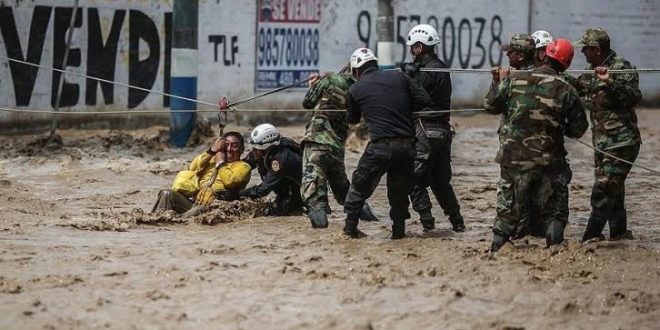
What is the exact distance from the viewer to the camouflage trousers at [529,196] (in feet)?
35.0

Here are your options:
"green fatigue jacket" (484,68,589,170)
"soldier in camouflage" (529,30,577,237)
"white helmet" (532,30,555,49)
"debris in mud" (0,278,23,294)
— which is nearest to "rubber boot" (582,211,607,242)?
"soldier in camouflage" (529,30,577,237)

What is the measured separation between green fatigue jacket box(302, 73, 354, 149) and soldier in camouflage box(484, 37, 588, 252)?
179 centimetres

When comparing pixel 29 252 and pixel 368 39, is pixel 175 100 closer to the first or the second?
pixel 368 39

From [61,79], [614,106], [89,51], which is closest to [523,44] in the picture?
[614,106]

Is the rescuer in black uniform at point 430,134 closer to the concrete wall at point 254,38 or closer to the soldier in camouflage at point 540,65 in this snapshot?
the soldier in camouflage at point 540,65

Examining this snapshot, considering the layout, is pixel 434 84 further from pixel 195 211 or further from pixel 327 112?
pixel 195 211

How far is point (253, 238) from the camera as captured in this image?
1165 centimetres

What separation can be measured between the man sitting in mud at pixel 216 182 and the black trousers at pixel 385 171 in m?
1.52

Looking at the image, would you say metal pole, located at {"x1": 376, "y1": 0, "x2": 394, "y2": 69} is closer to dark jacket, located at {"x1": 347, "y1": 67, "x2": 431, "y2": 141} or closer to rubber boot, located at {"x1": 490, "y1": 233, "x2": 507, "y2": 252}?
dark jacket, located at {"x1": 347, "y1": 67, "x2": 431, "y2": 141}

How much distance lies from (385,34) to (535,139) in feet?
31.4

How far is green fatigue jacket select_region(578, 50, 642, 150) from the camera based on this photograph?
11156 mm

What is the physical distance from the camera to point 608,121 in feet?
37.2

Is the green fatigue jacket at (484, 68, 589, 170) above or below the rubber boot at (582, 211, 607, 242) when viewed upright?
above

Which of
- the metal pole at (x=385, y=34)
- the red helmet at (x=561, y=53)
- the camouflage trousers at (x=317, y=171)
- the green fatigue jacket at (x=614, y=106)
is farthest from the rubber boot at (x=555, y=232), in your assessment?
the metal pole at (x=385, y=34)
